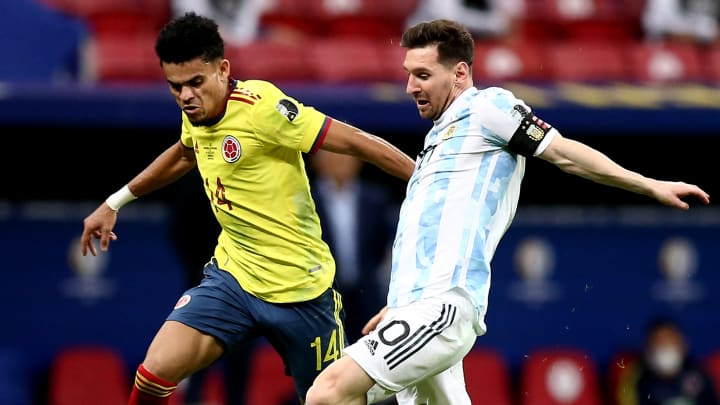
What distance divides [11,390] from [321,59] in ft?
10.4

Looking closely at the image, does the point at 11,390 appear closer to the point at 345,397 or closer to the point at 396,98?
the point at 396,98

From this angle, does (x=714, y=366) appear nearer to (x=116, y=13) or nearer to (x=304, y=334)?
(x=116, y=13)

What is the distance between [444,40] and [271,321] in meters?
1.37

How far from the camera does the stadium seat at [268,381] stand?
9.93m

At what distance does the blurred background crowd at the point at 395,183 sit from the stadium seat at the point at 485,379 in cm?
2

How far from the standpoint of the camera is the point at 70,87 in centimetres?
920

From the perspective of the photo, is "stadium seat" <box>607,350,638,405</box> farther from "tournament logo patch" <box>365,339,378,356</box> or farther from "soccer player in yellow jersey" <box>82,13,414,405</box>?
"tournament logo patch" <box>365,339,378,356</box>

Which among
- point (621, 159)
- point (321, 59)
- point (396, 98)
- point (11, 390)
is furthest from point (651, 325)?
point (11, 390)

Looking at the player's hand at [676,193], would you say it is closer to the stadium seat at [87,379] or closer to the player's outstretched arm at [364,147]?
the player's outstretched arm at [364,147]

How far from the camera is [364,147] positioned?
581 centimetres

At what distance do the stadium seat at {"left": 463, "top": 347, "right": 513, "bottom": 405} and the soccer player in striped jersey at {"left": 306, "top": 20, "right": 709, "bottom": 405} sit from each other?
Result: 15.1 ft

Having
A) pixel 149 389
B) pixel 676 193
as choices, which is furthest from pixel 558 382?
pixel 676 193

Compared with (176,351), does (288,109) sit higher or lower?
higher

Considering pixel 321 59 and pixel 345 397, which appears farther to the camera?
pixel 321 59
